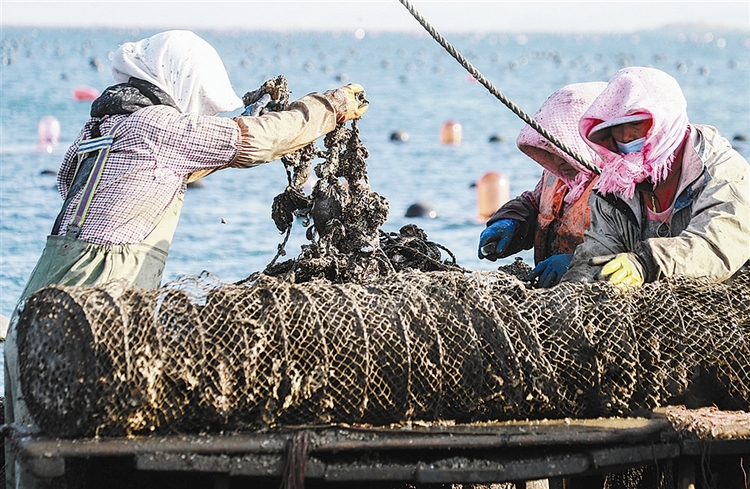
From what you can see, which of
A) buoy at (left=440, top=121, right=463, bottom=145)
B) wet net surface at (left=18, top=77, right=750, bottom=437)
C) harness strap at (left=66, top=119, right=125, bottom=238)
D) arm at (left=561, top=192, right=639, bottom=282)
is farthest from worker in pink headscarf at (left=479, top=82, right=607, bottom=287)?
buoy at (left=440, top=121, right=463, bottom=145)

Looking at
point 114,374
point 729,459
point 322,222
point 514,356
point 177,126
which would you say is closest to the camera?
point 114,374

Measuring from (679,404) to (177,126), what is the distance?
8.23 feet

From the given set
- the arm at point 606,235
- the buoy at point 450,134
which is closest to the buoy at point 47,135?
the buoy at point 450,134

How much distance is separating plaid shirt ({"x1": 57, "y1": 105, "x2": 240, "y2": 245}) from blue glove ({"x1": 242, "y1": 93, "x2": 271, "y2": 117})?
552mm

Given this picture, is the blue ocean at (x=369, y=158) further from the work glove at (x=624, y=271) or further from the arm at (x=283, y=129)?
the work glove at (x=624, y=271)

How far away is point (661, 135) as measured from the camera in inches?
195

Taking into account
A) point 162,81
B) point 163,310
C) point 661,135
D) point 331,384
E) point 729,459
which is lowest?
point 729,459

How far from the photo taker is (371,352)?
4020 millimetres

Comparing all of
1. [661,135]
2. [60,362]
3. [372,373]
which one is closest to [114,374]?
[60,362]

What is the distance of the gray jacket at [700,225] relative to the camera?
472 cm

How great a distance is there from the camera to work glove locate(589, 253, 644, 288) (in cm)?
467

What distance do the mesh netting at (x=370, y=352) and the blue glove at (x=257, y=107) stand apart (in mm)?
1312

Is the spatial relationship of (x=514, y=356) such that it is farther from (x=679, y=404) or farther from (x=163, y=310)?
(x=163, y=310)

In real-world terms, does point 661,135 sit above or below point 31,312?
above
